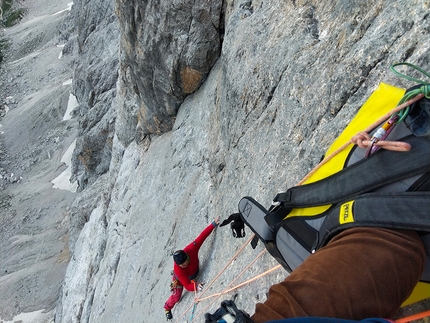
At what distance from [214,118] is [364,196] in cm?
651

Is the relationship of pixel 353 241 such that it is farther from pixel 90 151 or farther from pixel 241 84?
pixel 90 151

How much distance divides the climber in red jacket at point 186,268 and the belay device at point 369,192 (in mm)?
3262

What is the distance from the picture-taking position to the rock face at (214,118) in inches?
153

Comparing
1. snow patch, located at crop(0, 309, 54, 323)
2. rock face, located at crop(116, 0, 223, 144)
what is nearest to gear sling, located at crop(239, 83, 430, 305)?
rock face, located at crop(116, 0, 223, 144)

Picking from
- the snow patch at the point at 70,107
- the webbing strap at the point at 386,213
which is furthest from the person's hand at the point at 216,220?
the snow patch at the point at 70,107

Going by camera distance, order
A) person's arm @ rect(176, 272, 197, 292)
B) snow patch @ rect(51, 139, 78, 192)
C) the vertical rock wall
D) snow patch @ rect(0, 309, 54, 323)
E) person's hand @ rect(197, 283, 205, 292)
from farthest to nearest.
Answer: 1. snow patch @ rect(51, 139, 78, 192)
2. snow patch @ rect(0, 309, 54, 323)
3. person's arm @ rect(176, 272, 197, 292)
4. person's hand @ rect(197, 283, 205, 292)
5. the vertical rock wall

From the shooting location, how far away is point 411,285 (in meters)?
1.80

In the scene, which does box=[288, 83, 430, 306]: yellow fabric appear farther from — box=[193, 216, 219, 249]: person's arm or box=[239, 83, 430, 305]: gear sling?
box=[193, 216, 219, 249]: person's arm

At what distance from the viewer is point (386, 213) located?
1878 millimetres

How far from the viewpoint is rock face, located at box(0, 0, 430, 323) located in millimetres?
3896

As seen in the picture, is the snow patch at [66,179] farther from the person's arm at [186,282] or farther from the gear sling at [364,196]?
the gear sling at [364,196]

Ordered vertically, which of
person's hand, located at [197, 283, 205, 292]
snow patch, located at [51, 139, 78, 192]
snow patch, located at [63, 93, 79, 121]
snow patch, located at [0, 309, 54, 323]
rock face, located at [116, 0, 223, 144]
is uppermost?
rock face, located at [116, 0, 223, 144]

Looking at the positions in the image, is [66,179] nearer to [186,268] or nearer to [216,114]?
[216,114]

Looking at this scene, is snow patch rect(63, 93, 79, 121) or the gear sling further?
snow patch rect(63, 93, 79, 121)
